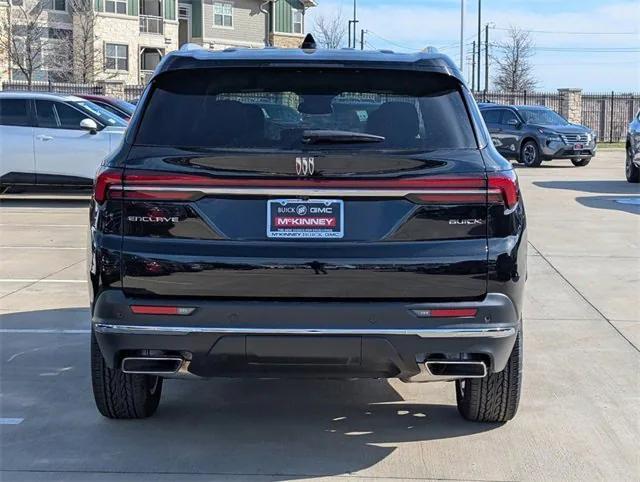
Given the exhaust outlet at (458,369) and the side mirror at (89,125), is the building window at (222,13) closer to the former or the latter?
the side mirror at (89,125)

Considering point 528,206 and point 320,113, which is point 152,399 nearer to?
point 320,113

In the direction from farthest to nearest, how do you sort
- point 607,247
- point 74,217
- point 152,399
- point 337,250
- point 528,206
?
point 528,206
point 74,217
point 607,247
point 152,399
point 337,250

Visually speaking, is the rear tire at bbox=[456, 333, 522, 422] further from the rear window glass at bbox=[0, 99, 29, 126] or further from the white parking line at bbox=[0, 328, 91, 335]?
the rear window glass at bbox=[0, 99, 29, 126]

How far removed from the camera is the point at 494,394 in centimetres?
459

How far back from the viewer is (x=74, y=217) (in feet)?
44.3

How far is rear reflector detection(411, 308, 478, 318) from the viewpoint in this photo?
3.81 metres

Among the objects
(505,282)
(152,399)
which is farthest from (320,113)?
(152,399)

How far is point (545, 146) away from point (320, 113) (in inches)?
808

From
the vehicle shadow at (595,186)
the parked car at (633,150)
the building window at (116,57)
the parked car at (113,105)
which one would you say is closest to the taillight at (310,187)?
the parked car at (113,105)

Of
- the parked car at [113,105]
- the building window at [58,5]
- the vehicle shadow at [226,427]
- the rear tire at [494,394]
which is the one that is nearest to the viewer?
the vehicle shadow at [226,427]

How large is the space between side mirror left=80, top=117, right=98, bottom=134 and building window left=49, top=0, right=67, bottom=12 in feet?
113

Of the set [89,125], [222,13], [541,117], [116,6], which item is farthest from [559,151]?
[222,13]

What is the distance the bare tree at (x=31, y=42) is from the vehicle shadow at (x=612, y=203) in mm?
31150

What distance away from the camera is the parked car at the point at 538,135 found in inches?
936
